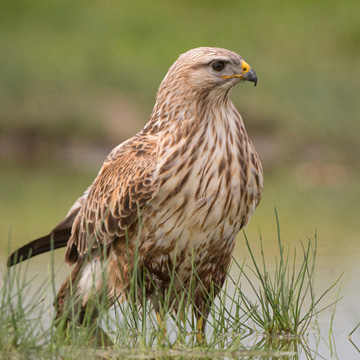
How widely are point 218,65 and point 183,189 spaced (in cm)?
76

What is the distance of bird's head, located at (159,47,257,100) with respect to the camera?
5.43 meters

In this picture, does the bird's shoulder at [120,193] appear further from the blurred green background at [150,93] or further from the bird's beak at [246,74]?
the blurred green background at [150,93]

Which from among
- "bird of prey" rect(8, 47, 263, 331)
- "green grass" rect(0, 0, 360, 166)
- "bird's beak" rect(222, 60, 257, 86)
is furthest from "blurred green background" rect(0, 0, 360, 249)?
"bird's beak" rect(222, 60, 257, 86)

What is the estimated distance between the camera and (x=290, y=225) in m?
9.66

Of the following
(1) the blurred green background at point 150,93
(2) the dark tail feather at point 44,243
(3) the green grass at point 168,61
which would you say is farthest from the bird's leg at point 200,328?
(3) the green grass at point 168,61

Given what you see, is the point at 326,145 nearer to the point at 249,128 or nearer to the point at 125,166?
the point at 249,128

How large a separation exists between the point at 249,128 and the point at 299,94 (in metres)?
1.59

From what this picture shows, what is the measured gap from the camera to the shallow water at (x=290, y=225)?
5.29 m

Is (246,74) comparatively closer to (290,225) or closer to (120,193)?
(120,193)

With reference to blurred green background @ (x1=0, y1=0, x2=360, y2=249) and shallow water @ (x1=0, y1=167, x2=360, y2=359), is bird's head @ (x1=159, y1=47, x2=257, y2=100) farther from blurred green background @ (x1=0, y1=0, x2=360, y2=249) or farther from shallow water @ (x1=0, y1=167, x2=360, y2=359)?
blurred green background @ (x1=0, y1=0, x2=360, y2=249)

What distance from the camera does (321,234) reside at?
29.6 feet

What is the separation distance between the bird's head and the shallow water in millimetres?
1356

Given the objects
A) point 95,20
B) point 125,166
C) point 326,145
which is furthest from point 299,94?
point 125,166

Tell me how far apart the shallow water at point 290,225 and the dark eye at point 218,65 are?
147 centimetres
